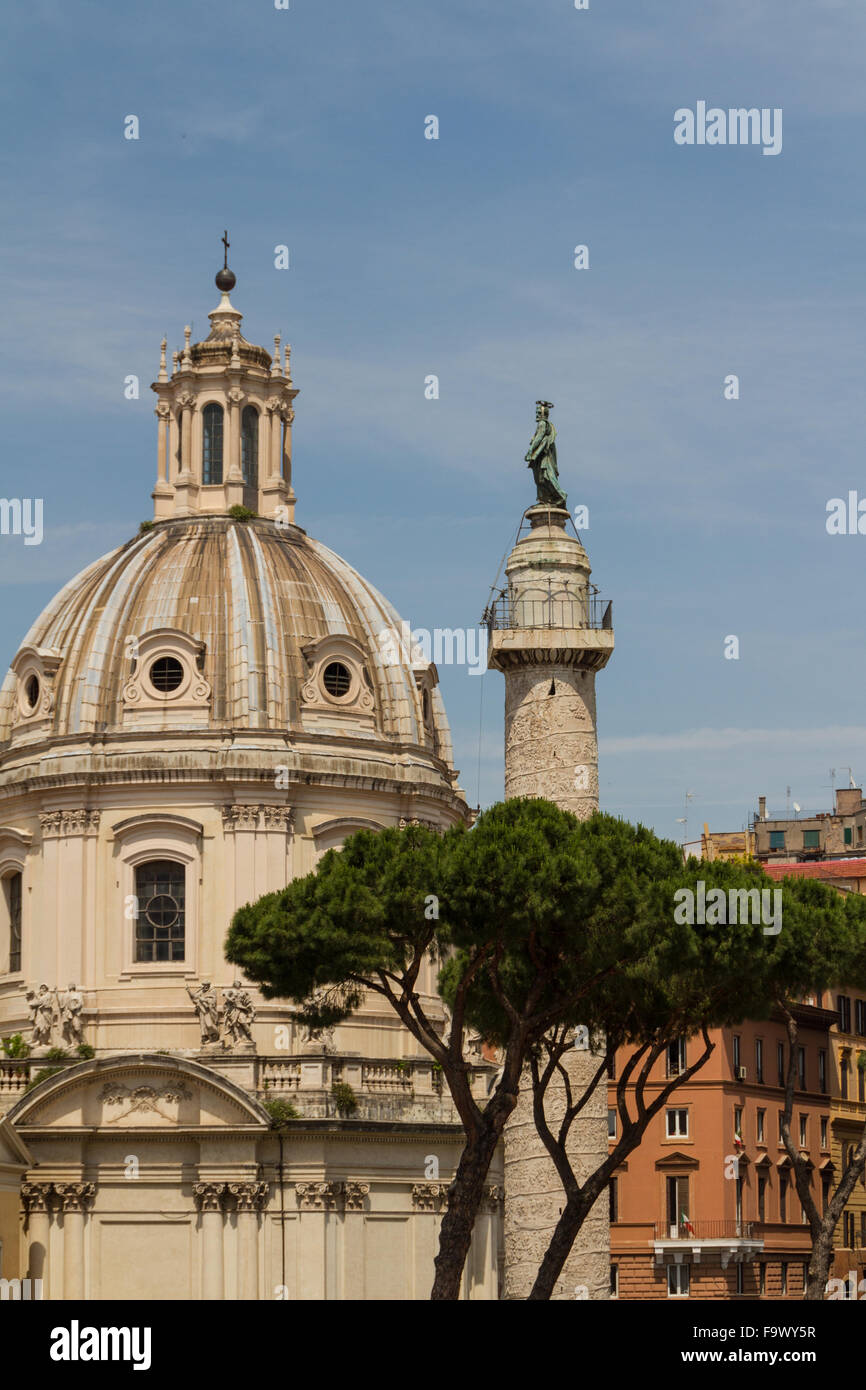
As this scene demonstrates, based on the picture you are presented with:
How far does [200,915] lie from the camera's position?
6744 centimetres

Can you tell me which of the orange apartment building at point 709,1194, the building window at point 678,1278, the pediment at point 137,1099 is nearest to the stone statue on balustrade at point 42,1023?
the pediment at point 137,1099

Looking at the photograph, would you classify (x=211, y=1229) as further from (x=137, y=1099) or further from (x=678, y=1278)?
(x=678, y=1278)

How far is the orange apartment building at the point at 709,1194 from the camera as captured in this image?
79.8 m

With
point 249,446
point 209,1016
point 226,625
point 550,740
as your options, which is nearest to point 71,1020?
point 209,1016

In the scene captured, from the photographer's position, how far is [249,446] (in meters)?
75.6

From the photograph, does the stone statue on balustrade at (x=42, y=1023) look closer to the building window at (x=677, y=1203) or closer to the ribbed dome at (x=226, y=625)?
the ribbed dome at (x=226, y=625)

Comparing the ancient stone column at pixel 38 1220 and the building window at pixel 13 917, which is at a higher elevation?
the building window at pixel 13 917

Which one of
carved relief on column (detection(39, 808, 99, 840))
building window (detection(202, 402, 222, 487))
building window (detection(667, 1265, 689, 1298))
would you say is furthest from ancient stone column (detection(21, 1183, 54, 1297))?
building window (detection(667, 1265, 689, 1298))

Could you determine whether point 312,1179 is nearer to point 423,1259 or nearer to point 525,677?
point 423,1259

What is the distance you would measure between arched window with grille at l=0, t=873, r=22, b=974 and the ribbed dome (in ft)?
14.2

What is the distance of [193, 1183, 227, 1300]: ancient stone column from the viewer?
6241 cm

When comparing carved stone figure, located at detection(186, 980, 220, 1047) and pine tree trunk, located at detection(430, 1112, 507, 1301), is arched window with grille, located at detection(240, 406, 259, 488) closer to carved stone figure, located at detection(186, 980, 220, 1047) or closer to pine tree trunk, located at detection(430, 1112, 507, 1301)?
carved stone figure, located at detection(186, 980, 220, 1047)

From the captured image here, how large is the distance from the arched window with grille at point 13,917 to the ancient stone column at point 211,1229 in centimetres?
1033
